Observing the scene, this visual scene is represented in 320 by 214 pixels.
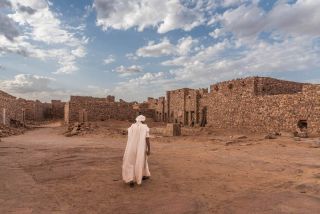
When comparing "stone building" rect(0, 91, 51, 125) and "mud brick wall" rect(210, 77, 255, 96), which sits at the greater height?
"mud brick wall" rect(210, 77, 255, 96)

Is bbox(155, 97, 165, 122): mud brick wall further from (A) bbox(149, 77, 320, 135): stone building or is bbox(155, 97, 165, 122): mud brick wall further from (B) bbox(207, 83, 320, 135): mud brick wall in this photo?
(B) bbox(207, 83, 320, 135): mud brick wall

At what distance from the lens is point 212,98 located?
2505 cm

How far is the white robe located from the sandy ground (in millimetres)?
251

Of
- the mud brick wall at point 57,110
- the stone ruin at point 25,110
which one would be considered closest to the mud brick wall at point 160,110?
the stone ruin at point 25,110

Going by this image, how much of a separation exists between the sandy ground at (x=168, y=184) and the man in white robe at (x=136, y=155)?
23 centimetres

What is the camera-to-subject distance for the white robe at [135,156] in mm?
6710

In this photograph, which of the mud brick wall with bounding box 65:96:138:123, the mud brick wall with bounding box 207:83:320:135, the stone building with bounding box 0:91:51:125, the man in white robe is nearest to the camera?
the man in white robe

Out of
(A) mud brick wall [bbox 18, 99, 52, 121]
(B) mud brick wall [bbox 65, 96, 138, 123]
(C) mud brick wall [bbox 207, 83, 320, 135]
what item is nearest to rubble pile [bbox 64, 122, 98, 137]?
(B) mud brick wall [bbox 65, 96, 138, 123]

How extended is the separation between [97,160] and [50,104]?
122ft

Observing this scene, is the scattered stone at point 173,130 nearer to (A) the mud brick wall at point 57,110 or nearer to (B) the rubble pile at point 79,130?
(B) the rubble pile at point 79,130

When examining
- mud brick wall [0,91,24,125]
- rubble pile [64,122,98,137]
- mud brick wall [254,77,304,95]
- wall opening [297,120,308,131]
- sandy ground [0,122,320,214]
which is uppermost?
mud brick wall [254,77,304,95]

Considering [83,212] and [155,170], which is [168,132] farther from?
[83,212]

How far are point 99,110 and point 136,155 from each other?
25.3 metres

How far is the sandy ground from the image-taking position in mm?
5234
